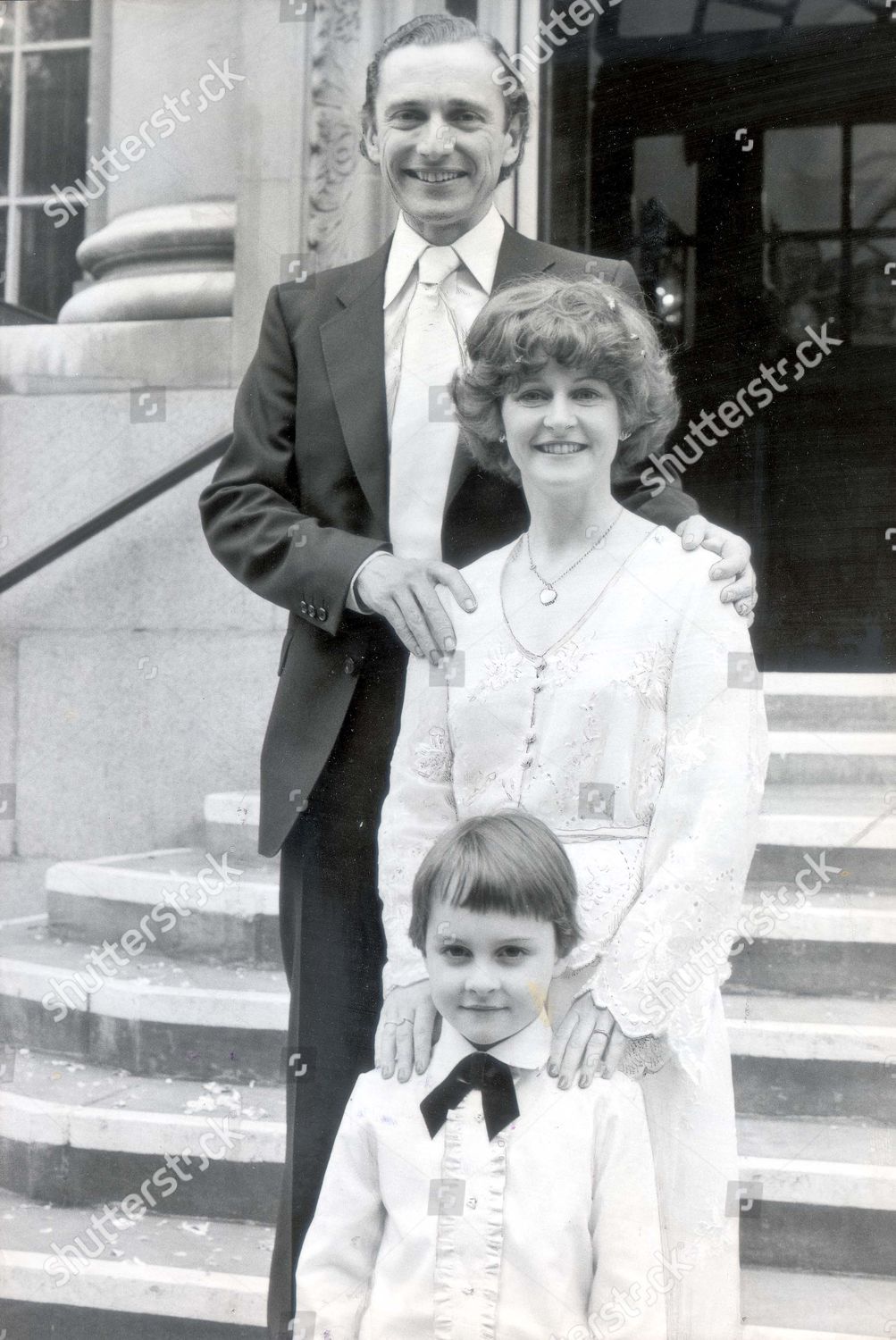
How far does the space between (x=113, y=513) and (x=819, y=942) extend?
143cm

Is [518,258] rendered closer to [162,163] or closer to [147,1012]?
[162,163]

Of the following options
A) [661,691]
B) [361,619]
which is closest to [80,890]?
[361,619]

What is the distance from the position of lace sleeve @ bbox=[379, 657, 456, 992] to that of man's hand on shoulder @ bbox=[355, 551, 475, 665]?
0.10 ft

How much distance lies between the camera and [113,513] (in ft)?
8.15

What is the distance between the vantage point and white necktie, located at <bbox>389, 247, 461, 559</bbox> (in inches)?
74.8

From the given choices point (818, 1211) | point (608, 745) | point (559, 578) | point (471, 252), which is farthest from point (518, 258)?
point (818, 1211)

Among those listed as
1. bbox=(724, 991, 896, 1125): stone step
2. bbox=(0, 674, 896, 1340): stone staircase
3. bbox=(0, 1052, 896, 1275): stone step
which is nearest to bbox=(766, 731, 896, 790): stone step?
bbox=(0, 674, 896, 1340): stone staircase

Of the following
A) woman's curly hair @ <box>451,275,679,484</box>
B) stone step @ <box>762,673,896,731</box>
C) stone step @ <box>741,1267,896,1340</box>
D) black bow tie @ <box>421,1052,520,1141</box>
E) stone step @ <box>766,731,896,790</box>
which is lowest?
stone step @ <box>741,1267,896,1340</box>

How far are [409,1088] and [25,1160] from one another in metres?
1.02

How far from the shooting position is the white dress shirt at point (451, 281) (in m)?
1.94

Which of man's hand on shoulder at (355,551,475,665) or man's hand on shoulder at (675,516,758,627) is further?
man's hand on shoulder at (355,551,475,665)

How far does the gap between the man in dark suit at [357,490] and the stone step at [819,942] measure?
0.74 m

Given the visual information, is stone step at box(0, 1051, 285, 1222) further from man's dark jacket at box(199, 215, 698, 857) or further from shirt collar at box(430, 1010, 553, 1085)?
shirt collar at box(430, 1010, 553, 1085)

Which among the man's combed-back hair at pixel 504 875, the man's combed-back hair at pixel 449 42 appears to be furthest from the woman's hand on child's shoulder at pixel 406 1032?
the man's combed-back hair at pixel 449 42
